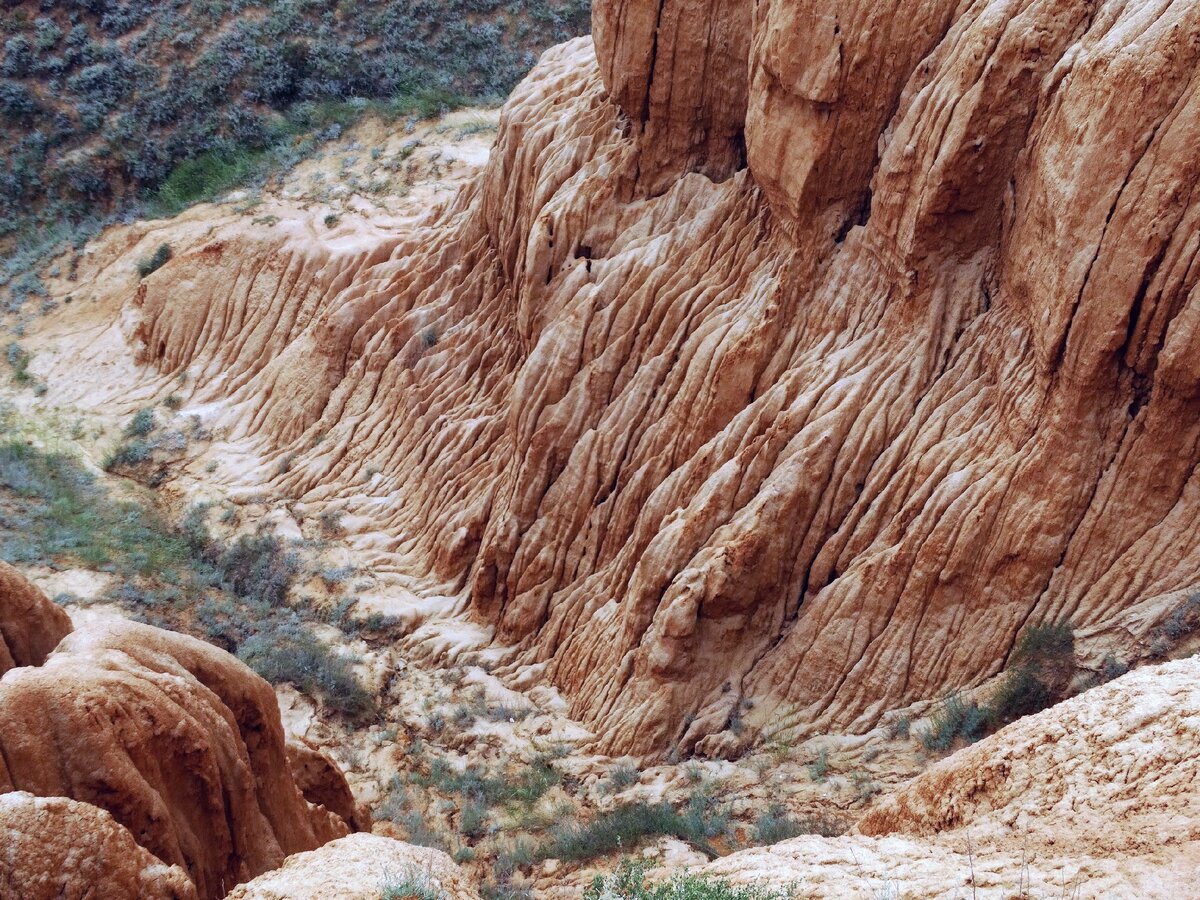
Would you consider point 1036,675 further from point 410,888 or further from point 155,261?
point 155,261

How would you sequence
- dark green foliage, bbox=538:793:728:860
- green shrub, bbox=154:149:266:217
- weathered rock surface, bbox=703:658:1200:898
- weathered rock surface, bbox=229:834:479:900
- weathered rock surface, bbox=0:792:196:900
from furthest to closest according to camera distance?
green shrub, bbox=154:149:266:217
dark green foliage, bbox=538:793:728:860
weathered rock surface, bbox=229:834:479:900
weathered rock surface, bbox=0:792:196:900
weathered rock surface, bbox=703:658:1200:898

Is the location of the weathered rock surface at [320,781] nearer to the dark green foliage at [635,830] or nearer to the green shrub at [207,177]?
the dark green foliage at [635,830]

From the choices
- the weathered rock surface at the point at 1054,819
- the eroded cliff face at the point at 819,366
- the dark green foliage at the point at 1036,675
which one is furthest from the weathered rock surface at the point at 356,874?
the eroded cliff face at the point at 819,366

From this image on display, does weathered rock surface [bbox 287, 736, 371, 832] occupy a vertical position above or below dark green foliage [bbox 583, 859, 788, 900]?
below

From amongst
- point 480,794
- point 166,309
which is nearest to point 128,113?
point 166,309

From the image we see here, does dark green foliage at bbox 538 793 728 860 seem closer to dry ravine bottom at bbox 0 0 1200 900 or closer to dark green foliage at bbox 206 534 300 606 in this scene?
dry ravine bottom at bbox 0 0 1200 900

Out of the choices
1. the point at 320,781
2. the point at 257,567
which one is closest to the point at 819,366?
the point at 320,781

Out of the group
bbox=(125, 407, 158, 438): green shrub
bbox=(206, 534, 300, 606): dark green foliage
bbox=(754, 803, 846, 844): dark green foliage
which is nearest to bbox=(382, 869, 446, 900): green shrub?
bbox=(754, 803, 846, 844): dark green foliage
